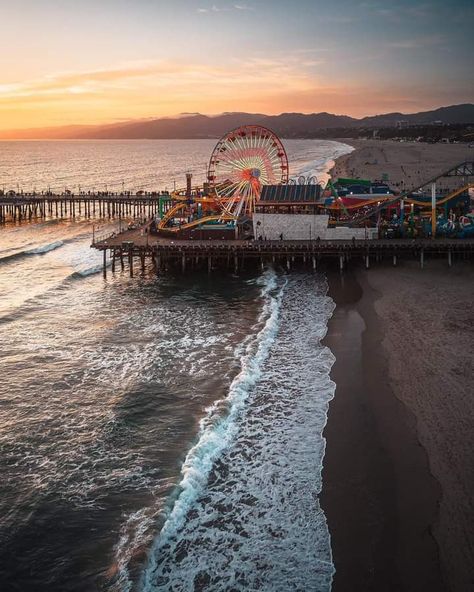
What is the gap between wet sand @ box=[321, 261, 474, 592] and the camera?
1440 centimetres

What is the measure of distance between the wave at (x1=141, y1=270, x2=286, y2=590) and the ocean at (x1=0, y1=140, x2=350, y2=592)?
6cm

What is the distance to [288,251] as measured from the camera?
147 feet

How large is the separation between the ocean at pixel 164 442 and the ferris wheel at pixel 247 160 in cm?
1892

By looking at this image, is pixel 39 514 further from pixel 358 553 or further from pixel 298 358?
pixel 298 358

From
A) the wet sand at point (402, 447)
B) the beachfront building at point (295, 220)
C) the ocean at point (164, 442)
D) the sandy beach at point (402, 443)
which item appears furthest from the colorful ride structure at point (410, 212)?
the wet sand at point (402, 447)

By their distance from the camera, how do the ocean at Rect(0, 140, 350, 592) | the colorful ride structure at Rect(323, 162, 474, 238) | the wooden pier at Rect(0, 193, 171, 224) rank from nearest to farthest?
the ocean at Rect(0, 140, 350, 592) < the colorful ride structure at Rect(323, 162, 474, 238) < the wooden pier at Rect(0, 193, 171, 224)

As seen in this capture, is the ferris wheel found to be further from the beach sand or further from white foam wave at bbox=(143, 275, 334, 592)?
white foam wave at bbox=(143, 275, 334, 592)

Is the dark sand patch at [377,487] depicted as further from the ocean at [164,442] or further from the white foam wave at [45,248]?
the white foam wave at [45,248]

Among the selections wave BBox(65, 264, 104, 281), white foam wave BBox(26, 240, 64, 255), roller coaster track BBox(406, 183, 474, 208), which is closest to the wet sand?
roller coaster track BBox(406, 183, 474, 208)

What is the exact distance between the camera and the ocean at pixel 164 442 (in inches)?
592

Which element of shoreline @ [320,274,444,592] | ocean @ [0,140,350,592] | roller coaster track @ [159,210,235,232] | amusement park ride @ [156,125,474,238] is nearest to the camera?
shoreline @ [320,274,444,592]

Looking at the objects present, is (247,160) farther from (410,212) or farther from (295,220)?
(410,212)

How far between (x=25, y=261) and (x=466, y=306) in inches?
1441

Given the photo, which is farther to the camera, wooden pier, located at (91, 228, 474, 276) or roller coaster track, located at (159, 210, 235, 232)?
roller coaster track, located at (159, 210, 235, 232)
